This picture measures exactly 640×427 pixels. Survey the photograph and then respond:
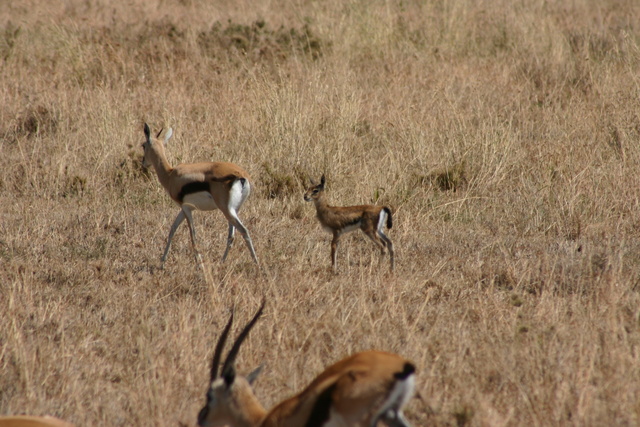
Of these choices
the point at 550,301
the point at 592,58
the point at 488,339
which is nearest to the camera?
the point at 488,339

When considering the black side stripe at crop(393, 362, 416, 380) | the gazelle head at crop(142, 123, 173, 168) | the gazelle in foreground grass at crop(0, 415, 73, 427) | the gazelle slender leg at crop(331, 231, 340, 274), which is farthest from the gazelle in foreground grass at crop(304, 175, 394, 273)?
the black side stripe at crop(393, 362, 416, 380)

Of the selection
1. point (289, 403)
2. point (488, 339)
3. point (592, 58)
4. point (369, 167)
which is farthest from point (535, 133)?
point (289, 403)

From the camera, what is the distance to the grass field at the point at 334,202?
4.07 meters

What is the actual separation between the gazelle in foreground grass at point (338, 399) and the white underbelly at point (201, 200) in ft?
11.1

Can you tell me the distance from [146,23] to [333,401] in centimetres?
1094

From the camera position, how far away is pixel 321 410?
Answer: 2.93m

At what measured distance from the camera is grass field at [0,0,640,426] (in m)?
4.07

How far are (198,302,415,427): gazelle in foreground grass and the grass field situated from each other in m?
0.49

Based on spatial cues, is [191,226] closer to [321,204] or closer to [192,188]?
[192,188]

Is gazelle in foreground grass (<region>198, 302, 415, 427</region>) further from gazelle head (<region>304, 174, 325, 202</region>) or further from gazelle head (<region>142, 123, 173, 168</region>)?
gazelle head (<region>142, 123, 173, 168</region>)

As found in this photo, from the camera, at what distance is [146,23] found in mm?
12852

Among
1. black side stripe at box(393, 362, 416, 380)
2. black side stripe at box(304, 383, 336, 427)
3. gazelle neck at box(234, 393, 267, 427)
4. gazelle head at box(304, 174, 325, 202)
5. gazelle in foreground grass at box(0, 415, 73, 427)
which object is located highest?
black side stripe at box(393, 362, 416, 380)

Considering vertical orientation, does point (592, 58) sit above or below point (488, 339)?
above

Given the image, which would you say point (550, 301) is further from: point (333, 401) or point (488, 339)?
point (333, 401)
